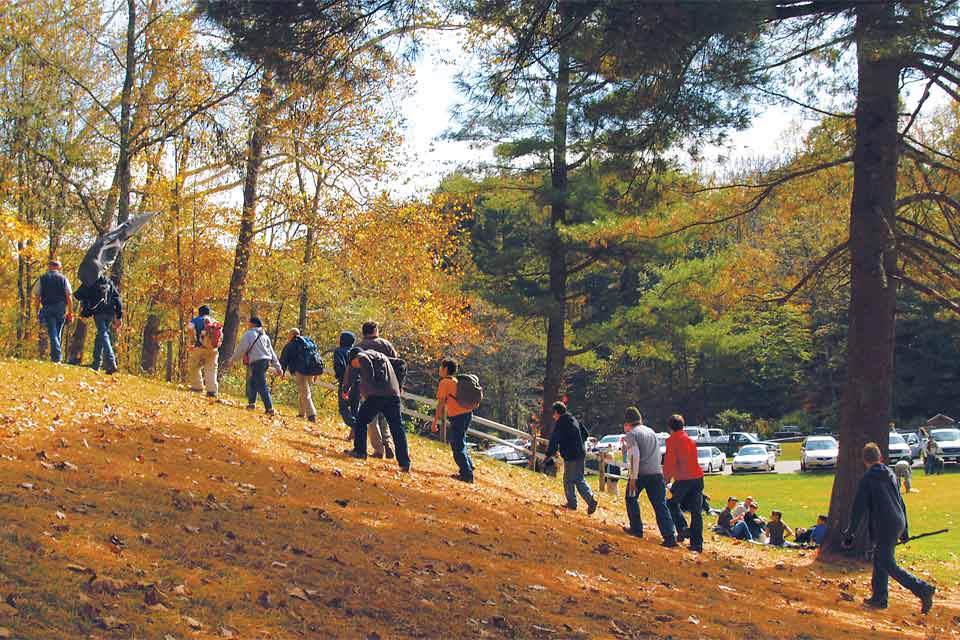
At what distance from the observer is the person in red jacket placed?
512 inches

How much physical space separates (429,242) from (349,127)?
4137mm

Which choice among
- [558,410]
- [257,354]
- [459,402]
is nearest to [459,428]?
[459,402]

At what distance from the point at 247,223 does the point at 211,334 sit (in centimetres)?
947

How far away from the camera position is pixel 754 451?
41.9 m

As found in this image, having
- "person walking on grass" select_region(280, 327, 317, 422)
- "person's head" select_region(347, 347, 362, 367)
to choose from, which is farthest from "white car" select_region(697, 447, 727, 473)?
"person's head" select_region(347, 347, 362, 367)

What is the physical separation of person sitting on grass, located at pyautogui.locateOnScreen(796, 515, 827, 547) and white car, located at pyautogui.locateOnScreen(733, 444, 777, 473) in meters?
21.9

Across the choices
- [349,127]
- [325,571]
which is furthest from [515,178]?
[325,571]

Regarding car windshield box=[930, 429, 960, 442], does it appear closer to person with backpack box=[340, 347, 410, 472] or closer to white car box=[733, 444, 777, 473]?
white car box=[733, 444, 777, 473]

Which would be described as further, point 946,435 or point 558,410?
point 946,435

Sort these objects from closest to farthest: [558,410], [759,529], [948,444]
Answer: [558,410] → [759,529] → [948,444]

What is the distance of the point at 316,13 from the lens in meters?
11.8

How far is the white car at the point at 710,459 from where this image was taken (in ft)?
138

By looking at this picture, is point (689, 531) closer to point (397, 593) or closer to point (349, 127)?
point (397, 593)

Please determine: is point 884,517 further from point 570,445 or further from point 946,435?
point 946,435
